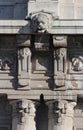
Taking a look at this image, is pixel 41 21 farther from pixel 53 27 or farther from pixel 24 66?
pixel 24 66

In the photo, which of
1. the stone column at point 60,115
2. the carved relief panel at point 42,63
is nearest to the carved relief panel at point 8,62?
the carved relief panel at point 42,63

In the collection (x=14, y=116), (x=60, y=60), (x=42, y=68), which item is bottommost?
(x=14, y=116)

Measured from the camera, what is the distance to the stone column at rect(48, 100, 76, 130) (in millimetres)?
16922

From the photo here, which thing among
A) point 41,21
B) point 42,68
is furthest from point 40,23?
point 42,68

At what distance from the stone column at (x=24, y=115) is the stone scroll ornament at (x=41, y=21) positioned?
1761mm

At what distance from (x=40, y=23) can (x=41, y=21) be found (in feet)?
0.18

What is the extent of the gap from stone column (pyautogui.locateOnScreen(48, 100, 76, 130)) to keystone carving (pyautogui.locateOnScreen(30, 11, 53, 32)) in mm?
1788

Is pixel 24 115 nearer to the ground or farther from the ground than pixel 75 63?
nearer to the ground

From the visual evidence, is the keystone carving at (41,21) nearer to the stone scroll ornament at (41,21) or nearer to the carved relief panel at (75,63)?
the stone scroll ornament at (41,21)

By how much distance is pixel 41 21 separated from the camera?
663 inches

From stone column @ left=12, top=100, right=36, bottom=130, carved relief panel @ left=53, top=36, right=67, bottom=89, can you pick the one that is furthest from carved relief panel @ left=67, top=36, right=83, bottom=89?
stone column @ left=12, top=100, right=36, bottom=130

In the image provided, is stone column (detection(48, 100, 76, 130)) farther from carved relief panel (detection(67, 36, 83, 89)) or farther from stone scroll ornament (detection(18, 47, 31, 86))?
stone scroll ornament (detection(18, 47, 31, 86))

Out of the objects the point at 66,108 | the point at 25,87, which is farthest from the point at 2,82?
the point at 66,108

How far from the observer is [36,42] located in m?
17.2
